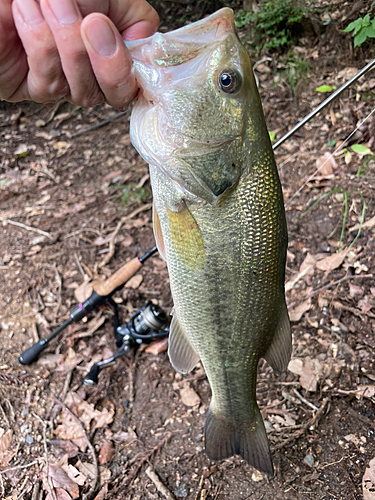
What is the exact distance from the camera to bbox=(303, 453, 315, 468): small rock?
2.44 metres

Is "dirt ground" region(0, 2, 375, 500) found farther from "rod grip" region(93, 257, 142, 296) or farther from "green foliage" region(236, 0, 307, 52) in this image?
"rod grip" region(93, 257, 142, 296)

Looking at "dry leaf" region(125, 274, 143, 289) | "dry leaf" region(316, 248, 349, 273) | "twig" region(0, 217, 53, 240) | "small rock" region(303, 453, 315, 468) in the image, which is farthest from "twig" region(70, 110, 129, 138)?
"small rock" region(303, 453, 315, 468)

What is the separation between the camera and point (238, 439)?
2033 mm

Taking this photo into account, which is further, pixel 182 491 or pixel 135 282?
pixel 135 282

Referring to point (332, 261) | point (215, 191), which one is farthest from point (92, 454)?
point (332, 261)

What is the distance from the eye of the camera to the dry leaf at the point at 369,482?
7.20ft

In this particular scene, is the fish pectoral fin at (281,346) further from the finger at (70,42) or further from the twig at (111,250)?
the twig at (111,250)

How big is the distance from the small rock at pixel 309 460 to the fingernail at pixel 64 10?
277cm

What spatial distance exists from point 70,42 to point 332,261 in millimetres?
2820

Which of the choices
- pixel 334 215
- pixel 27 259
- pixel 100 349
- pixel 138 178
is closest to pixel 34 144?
pixel 138 178

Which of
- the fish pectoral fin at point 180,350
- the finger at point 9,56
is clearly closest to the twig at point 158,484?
the fish pectoral fin at point 180,350

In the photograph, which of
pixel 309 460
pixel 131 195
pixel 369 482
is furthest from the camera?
pixel 131 195

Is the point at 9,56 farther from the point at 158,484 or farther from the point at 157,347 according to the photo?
the point at 158,484

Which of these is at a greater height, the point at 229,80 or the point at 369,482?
the point at 229,80
